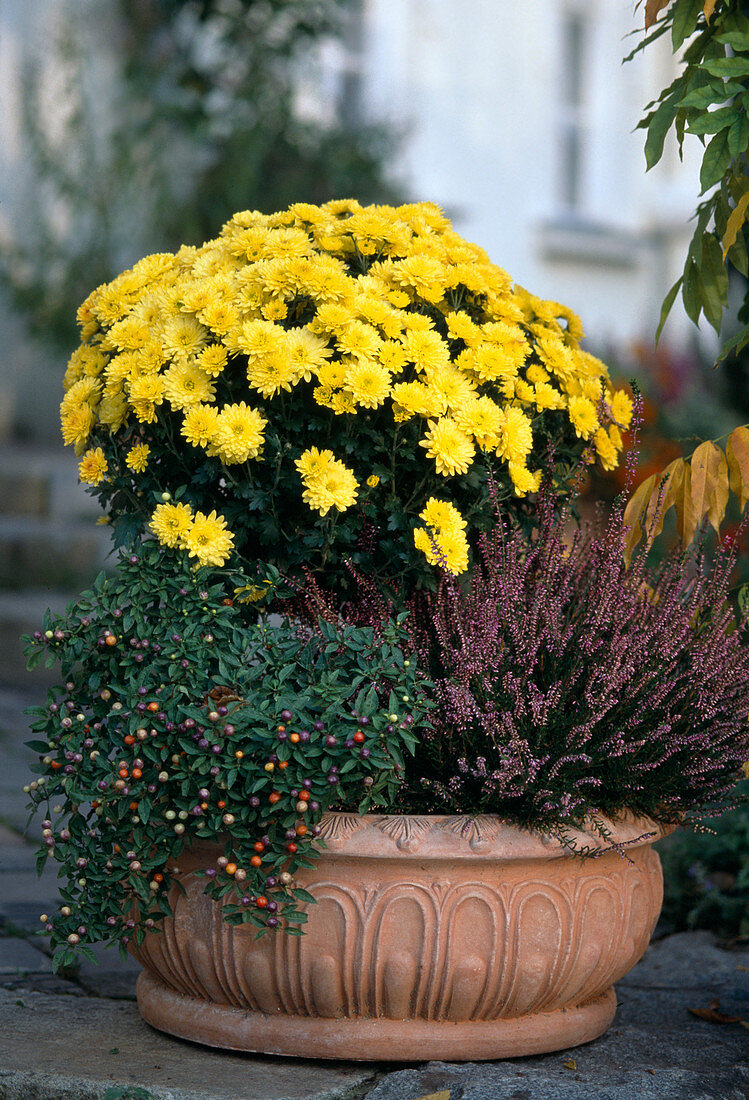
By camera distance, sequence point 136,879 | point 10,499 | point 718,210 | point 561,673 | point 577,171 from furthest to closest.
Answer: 1. point 577,171
2. point 10,499
3. point 718,210
4. point 561,673
5. point 136,879

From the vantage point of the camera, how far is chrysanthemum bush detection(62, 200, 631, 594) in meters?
2.01

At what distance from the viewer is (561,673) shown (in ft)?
6.53

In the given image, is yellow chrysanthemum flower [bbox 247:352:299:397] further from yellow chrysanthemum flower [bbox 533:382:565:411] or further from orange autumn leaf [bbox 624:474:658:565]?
orange autumn leaf [bbox 624:474:658:565]

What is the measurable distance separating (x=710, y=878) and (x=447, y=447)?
4.83 ft

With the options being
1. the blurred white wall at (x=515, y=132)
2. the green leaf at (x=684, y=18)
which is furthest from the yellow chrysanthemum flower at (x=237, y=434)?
the blurred white wall at (x=515, y=132)

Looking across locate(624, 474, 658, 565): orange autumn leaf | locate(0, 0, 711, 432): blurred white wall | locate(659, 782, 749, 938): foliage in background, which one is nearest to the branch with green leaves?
locate(624, 474, 658, 565): orange autumn leaf

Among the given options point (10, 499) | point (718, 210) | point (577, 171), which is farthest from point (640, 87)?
point (718, 210)

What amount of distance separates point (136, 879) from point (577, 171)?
8072mm

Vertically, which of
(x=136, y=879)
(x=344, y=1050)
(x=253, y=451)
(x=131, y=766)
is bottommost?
(x=344, y=1050)

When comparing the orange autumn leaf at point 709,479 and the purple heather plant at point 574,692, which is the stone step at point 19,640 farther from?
the orange autumn leaf at point 709,479

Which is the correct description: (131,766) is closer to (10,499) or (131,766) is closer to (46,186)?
(10,499)

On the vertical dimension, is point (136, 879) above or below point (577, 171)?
below

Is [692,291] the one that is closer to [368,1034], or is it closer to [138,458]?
[138,458]

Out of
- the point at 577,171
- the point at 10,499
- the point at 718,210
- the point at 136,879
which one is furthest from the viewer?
the point at 577,171
